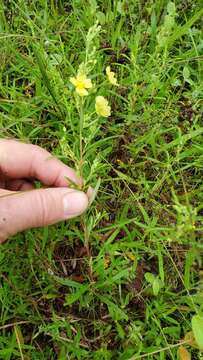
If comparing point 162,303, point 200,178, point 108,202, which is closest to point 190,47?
point 200,178

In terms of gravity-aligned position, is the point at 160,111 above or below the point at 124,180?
above

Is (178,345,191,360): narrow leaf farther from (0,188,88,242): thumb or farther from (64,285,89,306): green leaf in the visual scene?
(0,188,88,242): thumb

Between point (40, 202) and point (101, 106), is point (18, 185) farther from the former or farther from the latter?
point (101, 106)

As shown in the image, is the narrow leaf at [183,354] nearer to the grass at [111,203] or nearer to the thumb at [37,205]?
the grass at [111,203]

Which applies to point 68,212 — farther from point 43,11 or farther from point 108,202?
point 43,11

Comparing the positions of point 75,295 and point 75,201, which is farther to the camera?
point 75,295

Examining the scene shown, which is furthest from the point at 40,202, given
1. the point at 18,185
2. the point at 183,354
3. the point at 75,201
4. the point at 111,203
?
the point at 183,354
